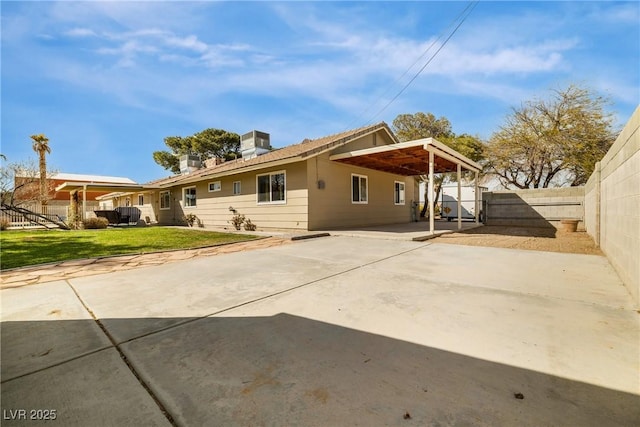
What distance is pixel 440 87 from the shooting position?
485 inches

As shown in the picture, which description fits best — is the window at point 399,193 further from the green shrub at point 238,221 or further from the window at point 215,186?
the window at point 215,186

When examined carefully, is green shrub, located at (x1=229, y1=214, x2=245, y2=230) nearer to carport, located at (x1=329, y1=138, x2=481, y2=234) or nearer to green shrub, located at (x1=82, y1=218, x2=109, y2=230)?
carport, located at (x1=329, y1=138, x2=481, y2=234)

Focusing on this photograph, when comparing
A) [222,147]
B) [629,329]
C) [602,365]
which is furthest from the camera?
[222,147]

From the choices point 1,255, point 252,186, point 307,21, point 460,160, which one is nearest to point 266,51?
point 307,21

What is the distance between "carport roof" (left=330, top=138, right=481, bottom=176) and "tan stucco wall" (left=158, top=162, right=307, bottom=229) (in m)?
1.94

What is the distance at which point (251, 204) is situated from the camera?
12258mm

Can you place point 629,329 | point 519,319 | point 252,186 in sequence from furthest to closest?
point 252,186, point 519,319, point 629,329

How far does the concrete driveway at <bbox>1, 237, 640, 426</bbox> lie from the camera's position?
4.66 feet

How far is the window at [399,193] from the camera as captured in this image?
15.5 meters

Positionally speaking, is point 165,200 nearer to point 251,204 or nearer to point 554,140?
point 251,204

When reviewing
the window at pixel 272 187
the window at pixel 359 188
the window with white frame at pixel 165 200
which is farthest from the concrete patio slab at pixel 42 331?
the window with white frame at pixel 165 200

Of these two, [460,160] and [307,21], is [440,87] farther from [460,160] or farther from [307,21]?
[307,21]

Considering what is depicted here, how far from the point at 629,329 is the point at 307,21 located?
9925 millimetres

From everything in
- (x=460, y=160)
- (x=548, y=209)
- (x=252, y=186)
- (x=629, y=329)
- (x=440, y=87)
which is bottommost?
(x=629, y=329)
